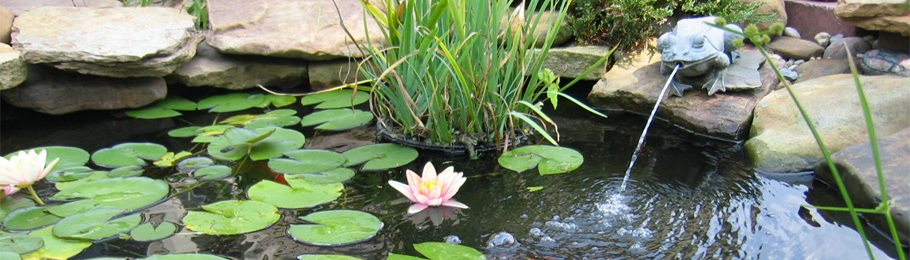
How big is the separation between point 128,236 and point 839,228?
236cm

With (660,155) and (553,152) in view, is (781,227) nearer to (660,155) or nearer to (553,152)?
(660,155)

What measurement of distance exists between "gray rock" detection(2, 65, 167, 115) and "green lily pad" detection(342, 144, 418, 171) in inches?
59.6

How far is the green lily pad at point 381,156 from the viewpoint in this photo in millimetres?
2678

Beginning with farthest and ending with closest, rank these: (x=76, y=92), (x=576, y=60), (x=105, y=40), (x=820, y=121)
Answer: (x=576, y=60), (x=76, y=92), (x=105, y=40), (x=820, y=121)

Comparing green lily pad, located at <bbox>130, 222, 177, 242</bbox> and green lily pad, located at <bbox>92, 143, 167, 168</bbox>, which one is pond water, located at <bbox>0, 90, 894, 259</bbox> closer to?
green lily pad, located at <bbox>130, 222, 177, 242</bbox>

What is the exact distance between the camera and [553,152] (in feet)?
9.22

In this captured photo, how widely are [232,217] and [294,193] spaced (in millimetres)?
267

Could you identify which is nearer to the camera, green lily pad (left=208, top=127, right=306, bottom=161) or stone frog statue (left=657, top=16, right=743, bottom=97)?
green lily pad (left=208, top=127, right=306, bottom=161)

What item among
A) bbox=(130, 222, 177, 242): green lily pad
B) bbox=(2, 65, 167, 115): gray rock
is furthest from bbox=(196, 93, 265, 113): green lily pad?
bbox=(130, 222, 177, 242): green lily pad

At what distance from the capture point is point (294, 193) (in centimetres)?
237

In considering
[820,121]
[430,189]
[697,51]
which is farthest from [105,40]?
[820,121]

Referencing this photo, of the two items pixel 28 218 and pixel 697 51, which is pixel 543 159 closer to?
pixel 697 51

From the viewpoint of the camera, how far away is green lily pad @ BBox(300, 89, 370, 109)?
3.54m

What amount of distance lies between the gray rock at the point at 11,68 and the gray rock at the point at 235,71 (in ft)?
2.49
